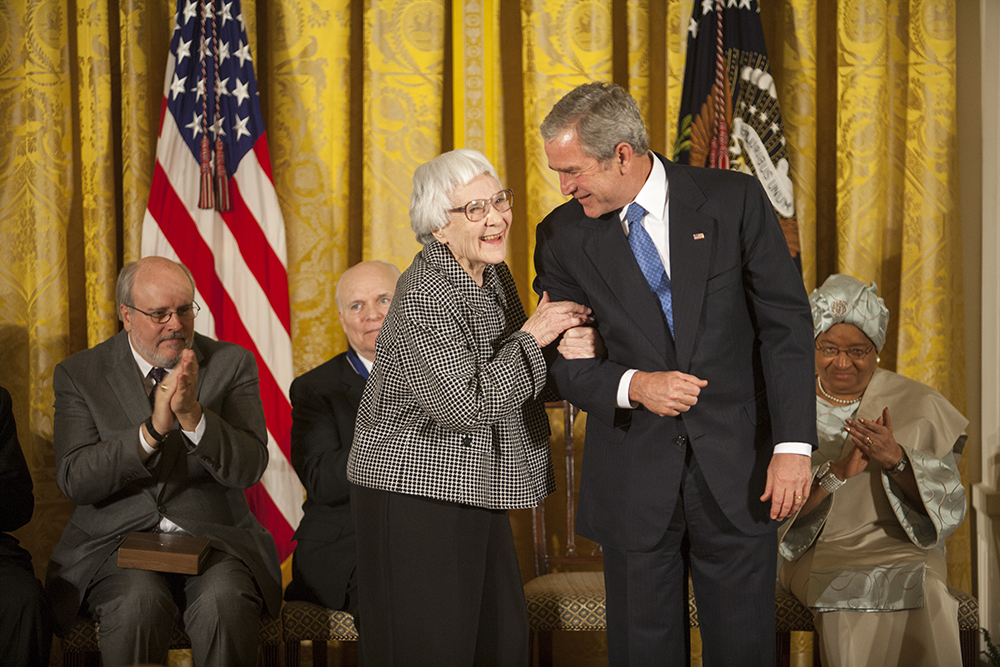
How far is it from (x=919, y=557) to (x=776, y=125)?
1923 millimetres

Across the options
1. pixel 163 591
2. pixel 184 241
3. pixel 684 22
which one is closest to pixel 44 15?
pixel 184 241

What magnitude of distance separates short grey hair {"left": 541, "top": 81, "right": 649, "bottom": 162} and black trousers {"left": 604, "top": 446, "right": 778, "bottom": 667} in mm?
768

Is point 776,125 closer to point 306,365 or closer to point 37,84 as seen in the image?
point 306,365

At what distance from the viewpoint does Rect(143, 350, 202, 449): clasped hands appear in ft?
9.01

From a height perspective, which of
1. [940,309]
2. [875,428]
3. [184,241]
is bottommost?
[875,428]

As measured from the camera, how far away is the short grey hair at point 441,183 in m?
2.27

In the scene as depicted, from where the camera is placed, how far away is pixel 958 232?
157 inches

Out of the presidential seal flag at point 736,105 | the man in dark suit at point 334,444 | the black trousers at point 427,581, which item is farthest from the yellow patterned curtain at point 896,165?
the black trousers at point 427,581

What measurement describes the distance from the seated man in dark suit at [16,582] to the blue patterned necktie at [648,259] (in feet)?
7.30

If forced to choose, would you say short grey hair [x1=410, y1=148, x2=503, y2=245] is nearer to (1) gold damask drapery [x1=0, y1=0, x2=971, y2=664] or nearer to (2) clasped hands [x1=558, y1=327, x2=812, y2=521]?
(2) clasped hands [x1=558, y1=327, x2=812, y2=521]

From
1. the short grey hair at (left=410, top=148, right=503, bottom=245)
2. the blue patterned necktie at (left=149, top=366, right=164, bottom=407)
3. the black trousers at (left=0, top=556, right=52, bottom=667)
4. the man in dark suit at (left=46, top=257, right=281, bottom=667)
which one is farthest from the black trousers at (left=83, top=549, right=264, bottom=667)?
the short grey hair at (left=410, top=148, right=503, bottom=245)

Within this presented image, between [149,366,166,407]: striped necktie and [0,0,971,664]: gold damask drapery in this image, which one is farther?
[0,0,971,664]: gold damask drapery

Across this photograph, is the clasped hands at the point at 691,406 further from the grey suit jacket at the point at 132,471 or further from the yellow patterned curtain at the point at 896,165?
the yellow patterned curtain at the point at 896,165

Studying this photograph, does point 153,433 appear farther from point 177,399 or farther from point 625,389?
point 625,389
